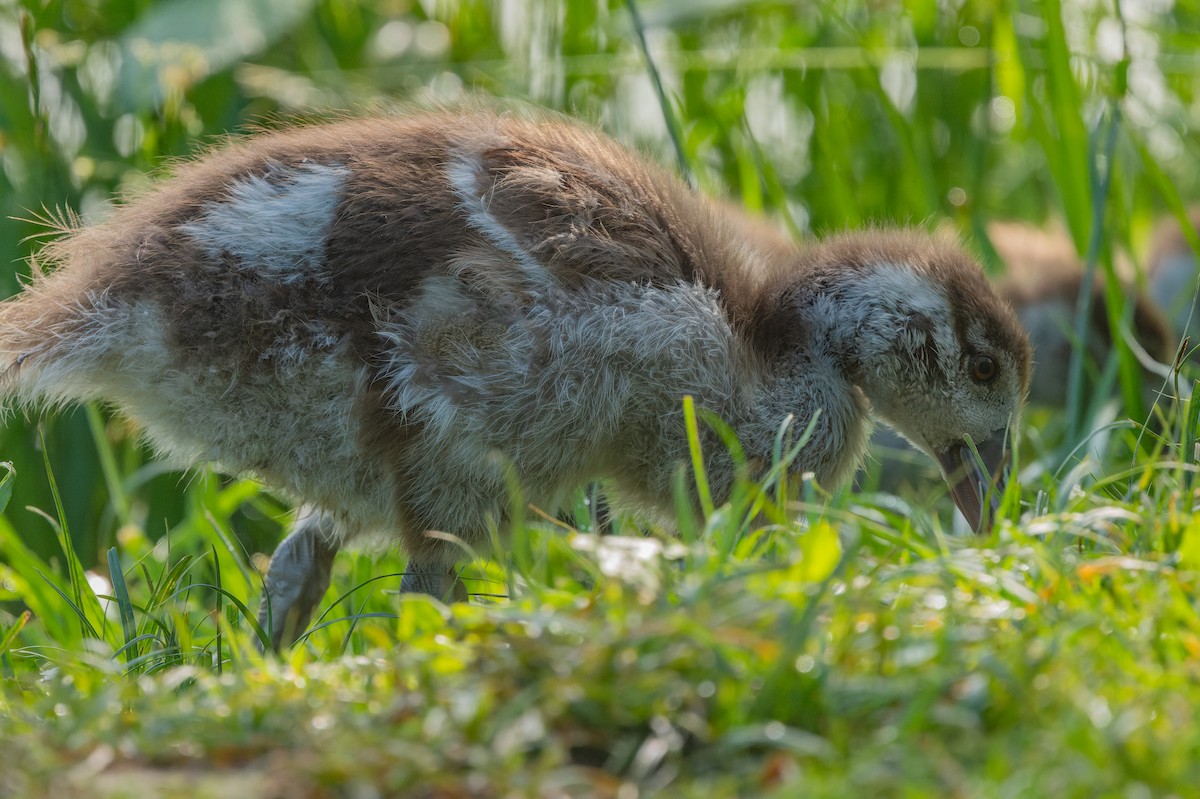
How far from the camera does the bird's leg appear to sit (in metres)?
3.15

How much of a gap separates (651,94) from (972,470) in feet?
8.98

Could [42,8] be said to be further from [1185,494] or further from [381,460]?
[1185,494]

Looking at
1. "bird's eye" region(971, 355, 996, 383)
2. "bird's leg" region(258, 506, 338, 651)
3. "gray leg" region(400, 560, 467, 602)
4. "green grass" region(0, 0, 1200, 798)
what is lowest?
"bird's leg" region(258, 506, 338, 651)

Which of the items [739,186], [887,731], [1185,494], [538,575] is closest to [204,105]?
[739,186]

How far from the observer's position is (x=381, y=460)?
2746 millimetres

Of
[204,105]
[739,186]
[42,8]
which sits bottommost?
[739,186]

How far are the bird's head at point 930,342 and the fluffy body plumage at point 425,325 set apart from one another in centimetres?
1

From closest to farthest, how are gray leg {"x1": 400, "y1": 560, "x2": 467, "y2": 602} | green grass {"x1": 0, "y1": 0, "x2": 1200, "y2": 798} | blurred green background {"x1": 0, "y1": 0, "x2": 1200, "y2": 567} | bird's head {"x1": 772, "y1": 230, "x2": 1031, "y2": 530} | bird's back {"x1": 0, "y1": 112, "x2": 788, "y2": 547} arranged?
1. green grass {"x1": 0, "y1": 0, "x2": 1200, "y2": 798}
2. bird's back {"x1": 0, "y1": 112, "x2": 788, "y2": 547}
3. gray leg {"x1": 400, "y1": 560, "x2": 467, "y2": 602}
4. bird's head {"x1": 772, "y1": 230, "x2": 1031, "y2": 530}
5. blurred green background {"x1": 0, "y1": 0, "x2": 1200, "y2": 567}

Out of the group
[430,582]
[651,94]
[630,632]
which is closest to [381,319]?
[430,582]

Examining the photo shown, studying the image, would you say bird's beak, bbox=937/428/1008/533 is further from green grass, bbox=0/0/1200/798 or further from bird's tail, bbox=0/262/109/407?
bird's tail, bbox=0/262/109/407

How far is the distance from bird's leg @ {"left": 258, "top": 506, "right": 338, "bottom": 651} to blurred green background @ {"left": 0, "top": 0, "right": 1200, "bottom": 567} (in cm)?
64

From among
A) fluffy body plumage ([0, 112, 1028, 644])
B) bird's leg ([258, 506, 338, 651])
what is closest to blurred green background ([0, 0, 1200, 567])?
bird's leg ([258, 506, 338, 651])

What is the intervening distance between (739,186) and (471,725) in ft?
13.5

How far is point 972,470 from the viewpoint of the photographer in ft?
10.4
